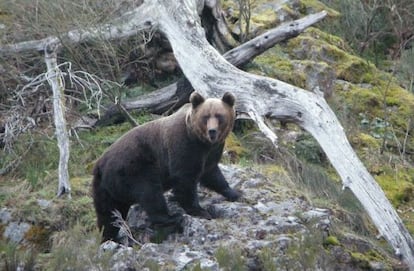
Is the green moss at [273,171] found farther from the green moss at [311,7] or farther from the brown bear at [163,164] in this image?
the green moss at [311,7]

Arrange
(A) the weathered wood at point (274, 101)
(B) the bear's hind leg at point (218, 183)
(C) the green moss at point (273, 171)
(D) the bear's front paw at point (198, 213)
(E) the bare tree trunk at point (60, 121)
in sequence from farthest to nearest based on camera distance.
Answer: (C) the green moss at point (273, 171) < (E) the bare tree trunk at point (60, 121) < (A) the weathered wood at point (274, 101) < (B) the bear's hind leg at point (218, 183) < (D) the bear's front paw at point (198, 213)

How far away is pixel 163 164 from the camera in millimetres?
8875

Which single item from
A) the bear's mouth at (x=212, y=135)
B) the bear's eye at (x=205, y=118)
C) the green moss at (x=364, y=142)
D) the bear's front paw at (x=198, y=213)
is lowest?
the green moss at (x=364, y=142)

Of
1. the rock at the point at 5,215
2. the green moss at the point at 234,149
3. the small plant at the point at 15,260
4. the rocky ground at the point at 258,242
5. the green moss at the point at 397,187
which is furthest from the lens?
the green moss at the point at 397,187

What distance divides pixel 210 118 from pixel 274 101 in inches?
64.6

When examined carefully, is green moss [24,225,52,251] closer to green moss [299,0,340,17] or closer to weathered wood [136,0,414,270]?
weathered wood [136,0,414,270]

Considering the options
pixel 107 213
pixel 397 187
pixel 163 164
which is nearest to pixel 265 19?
pixel 397 187

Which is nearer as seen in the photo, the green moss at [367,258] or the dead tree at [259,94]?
the green moss at [367,258]

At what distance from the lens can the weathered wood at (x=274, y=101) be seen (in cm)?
961

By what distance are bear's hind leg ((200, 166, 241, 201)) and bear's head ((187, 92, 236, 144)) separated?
0.42 metres

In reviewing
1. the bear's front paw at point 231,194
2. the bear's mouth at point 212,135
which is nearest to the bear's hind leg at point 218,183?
the bear's front paw at point 231,194

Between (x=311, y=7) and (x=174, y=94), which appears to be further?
(x=311, y=7)

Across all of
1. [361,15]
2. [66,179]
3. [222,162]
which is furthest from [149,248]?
[361,15]

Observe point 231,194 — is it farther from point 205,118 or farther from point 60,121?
point 60,121
